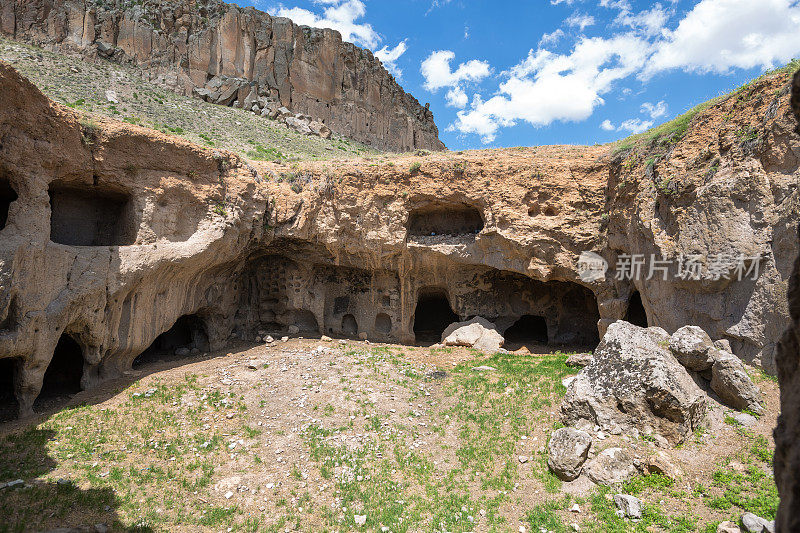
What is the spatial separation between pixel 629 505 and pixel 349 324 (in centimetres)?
1469

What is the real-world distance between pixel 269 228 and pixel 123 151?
5496mm

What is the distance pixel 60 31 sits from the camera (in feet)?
109

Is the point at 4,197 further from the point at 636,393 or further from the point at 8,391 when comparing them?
the point at 636,393

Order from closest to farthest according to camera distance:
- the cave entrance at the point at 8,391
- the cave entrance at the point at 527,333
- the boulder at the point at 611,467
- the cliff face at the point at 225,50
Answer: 1. the boulder at the point at 611,467
2. the cave entrance at the point at 8,391
3. the cave entrance at the point at 527,333
4. the cliff face at the point at 225,50

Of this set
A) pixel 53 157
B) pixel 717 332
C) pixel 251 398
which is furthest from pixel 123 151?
pixel 717 332

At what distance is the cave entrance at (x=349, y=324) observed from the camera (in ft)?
66.3

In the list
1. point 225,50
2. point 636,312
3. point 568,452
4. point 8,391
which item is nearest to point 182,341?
point 8,391

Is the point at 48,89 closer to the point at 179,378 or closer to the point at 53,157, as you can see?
the point at 53,157

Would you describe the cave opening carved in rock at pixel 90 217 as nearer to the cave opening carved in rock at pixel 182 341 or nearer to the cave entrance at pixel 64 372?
the cave entrance at pixel 64 372

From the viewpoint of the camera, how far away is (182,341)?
18.2 meters

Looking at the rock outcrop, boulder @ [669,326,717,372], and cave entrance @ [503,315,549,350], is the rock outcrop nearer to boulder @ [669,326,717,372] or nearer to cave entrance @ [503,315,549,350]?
boulder @ [669,326,717,372]

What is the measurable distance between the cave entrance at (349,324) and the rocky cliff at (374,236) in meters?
0.09

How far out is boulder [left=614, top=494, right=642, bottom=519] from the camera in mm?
6883

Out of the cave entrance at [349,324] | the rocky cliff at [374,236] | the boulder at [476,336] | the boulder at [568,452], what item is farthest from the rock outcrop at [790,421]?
the cave entrance at [349,324]
